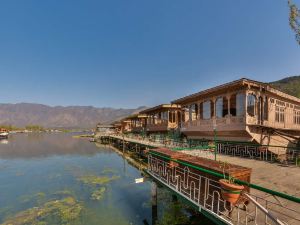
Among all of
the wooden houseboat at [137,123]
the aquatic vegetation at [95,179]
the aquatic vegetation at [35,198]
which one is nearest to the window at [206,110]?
the aquatic vegetation at [95,179]

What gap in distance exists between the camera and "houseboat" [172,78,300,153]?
15.9 metres

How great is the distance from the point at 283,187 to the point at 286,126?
17.3 metres

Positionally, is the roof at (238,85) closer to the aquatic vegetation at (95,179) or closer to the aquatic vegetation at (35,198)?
the aquatic vegetation at (95,179)

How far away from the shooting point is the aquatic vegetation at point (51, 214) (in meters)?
11.4

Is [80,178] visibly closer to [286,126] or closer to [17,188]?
[17,188]

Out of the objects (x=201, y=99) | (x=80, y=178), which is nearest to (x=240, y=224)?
(x=201, y=99)

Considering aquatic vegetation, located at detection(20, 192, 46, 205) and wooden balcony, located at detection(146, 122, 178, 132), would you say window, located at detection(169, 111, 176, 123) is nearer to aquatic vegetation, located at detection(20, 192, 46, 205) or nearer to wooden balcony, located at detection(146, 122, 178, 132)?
wooden balcony, located at detection(146, 122, 178, 132)

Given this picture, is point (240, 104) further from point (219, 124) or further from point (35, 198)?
point (35, 198)

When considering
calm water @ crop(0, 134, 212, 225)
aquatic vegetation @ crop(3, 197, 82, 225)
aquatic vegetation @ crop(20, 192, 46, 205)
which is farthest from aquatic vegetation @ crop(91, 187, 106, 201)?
aquatic vegetation @ crop(20, 192, 46, 205)

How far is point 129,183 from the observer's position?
733 inches

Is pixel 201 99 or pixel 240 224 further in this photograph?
pixel 201 99

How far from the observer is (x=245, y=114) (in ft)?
50.9

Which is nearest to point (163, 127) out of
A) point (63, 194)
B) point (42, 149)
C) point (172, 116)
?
point (172, 116)

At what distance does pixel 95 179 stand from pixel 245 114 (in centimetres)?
1585
